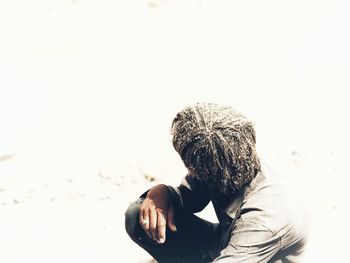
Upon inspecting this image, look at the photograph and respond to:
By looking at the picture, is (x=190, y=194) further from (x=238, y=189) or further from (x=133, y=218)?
(x=238, y=189)

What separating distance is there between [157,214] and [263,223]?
598 millimetres

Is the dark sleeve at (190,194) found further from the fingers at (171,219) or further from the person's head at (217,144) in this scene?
the person's head at (217,144)

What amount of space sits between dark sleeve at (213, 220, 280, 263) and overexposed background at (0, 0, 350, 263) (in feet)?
4.71

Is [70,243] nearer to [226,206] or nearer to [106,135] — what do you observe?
[106,135]

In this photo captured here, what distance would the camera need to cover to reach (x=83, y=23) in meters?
5.74

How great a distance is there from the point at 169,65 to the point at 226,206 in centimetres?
314

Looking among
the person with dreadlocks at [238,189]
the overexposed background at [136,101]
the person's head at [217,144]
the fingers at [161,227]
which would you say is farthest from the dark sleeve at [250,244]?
the overexposed background at [136,101]

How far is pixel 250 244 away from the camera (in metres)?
2.04

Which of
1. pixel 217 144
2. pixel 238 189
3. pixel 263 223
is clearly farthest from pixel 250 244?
pixel 217 144

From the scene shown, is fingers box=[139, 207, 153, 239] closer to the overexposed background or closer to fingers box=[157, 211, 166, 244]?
fingers box=[157, 211, 166, 244]

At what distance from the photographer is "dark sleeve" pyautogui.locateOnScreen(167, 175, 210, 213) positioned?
8.66 feet

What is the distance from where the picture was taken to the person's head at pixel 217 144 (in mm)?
2068

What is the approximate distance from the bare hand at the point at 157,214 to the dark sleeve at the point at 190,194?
65mm

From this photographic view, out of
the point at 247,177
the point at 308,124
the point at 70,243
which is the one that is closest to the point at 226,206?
the point at 247,177
